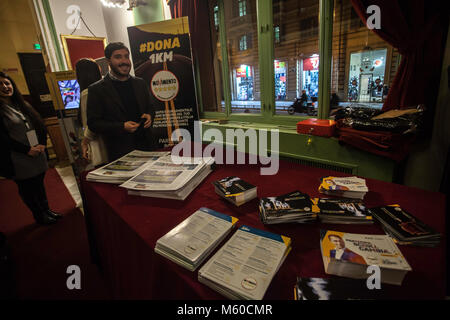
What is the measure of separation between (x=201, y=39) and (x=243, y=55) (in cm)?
63

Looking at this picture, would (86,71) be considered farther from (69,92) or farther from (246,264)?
(246,264)

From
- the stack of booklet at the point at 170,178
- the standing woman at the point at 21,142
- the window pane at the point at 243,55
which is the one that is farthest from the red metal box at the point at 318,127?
the standing woman at the point at 21,142

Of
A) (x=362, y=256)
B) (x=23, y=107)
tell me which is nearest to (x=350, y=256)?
(x=362, y=256)

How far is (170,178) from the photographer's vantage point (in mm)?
1127

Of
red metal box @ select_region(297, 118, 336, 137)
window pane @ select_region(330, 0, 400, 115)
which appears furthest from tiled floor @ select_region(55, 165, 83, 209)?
window pane @ select_region(330, 0, 400, 115)

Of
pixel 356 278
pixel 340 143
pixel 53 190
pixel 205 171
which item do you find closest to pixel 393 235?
pixel 356 278

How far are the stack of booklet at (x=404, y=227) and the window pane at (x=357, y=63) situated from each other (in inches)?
69.4

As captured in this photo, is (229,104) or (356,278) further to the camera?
(229,104)

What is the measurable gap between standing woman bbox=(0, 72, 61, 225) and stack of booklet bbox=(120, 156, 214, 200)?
173cm

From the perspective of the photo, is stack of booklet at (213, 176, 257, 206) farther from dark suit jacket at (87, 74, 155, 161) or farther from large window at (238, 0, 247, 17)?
large window at (238, 0, 247, 17)

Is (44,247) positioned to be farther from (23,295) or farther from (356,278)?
(356,278)

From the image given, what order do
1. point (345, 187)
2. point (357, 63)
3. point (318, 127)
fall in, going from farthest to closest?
point (357, 63)
point (318, 127)
point (345, 187)

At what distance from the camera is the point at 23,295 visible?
5.31 ft

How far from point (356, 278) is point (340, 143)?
155 cm
